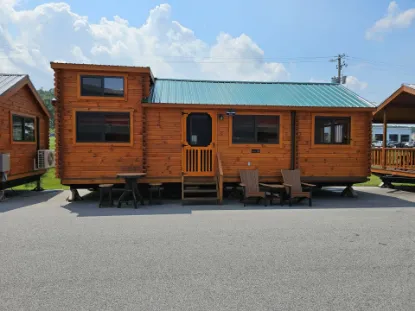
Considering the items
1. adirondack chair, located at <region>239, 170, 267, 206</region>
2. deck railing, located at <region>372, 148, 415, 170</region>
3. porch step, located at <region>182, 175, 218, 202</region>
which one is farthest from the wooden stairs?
deck railing, located at <region>372, 148, 415, 170</region>

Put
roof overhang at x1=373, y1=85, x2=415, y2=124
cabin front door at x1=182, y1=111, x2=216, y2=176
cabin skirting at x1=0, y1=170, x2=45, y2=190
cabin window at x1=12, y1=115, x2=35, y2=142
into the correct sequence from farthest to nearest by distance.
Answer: roof overhang at x1=373, y1=85, x2=415, y2=124
cabin window at x1=12, y1=115, x2=35, y2=142
cabin skirting at x1=0, y1=170, x2=45, y2=190
cabin front door at x1=182, y1=111, x2=216, y2=176

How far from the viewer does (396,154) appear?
1263 cm

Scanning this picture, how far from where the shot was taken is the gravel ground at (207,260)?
3232 millimetres

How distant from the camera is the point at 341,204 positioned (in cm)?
909

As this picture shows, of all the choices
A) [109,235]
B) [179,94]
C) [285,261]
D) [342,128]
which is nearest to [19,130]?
[179,94]

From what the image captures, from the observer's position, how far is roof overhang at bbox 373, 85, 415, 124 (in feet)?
38.5

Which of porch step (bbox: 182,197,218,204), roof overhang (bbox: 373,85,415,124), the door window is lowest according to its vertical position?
porch step (bbox: 182,197,218,204)

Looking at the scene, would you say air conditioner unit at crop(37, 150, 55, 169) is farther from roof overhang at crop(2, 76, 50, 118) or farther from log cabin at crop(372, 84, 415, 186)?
log cabin at crop(372, 84, 415, 186)

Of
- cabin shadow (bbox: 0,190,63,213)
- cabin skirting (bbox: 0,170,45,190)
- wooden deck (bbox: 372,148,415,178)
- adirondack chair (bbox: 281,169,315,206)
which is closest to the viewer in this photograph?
cabin shadow (bbox: 0,190,63,213)

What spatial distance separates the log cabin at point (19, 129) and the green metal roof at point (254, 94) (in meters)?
5.02

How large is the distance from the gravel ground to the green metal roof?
411cm

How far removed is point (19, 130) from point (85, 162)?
3.92 meters

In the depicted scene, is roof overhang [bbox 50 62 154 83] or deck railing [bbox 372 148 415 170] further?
deck railing [bbox 372 148 415 170]

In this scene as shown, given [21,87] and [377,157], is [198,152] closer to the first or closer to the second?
[21,87]
